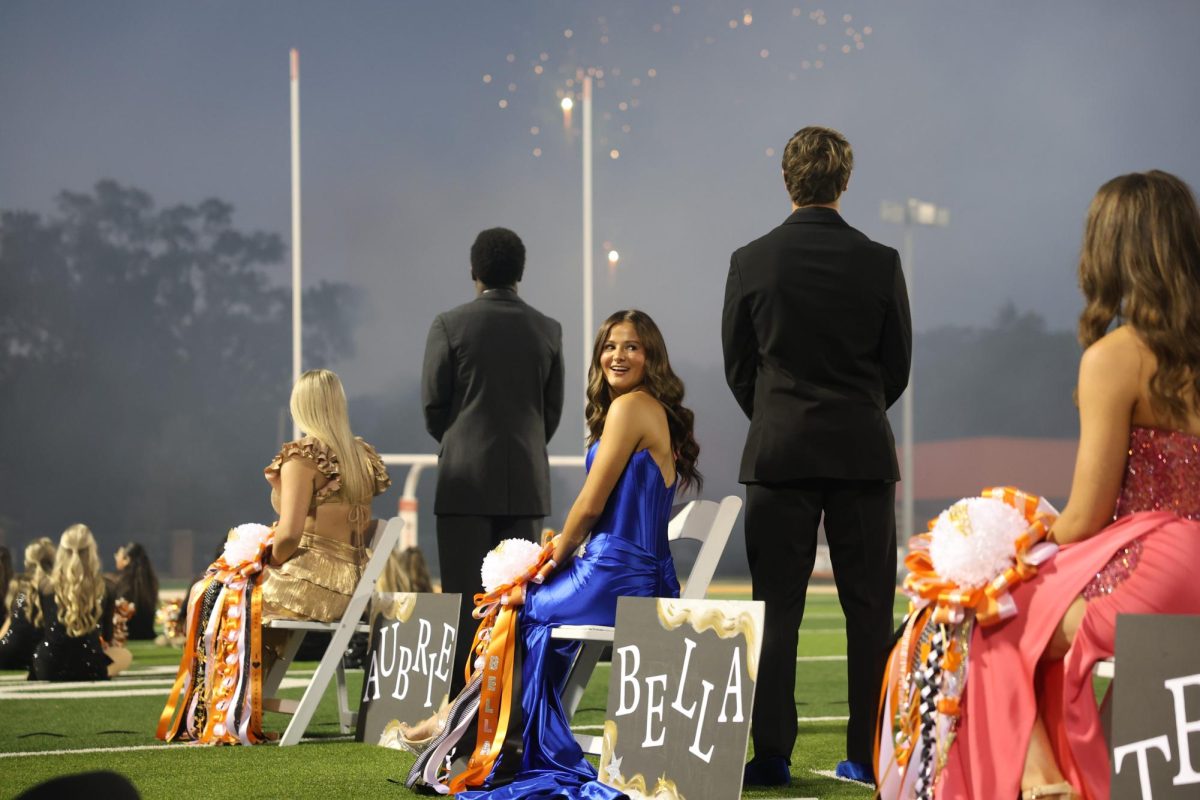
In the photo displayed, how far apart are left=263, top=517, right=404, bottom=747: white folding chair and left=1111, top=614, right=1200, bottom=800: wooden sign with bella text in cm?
324

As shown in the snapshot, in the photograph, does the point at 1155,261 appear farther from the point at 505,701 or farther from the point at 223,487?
the point at 223,487

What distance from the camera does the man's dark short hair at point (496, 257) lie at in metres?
5.91

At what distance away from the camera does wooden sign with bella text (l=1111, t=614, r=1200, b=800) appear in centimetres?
248

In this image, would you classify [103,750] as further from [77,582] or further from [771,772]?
[77,582]

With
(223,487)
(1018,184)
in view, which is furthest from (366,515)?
(1018,184)

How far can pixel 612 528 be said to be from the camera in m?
4.36

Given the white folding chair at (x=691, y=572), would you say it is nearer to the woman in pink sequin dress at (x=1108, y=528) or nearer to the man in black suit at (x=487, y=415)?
the man in black suit at (x=487, y=415)

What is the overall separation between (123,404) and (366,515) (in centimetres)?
2994

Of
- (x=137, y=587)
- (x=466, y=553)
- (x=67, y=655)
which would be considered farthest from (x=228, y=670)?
(x=137, y=587)

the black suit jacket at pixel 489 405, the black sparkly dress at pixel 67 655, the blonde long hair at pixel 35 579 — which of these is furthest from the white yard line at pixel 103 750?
the blonde long hair at pixel 35 579

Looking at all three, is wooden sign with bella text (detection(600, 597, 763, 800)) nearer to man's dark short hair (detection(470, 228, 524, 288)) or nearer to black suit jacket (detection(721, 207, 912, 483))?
black suit jacket (detection(721, 207, 912, 483))

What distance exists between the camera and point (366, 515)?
598 cm

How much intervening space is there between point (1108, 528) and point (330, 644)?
332 centimetres

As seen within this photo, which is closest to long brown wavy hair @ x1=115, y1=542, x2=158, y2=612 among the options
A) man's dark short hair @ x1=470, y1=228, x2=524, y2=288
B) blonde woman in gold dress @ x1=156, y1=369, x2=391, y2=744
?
blonde woman in gold dress @ x1=156, y1=369, x2=391, y2=744
